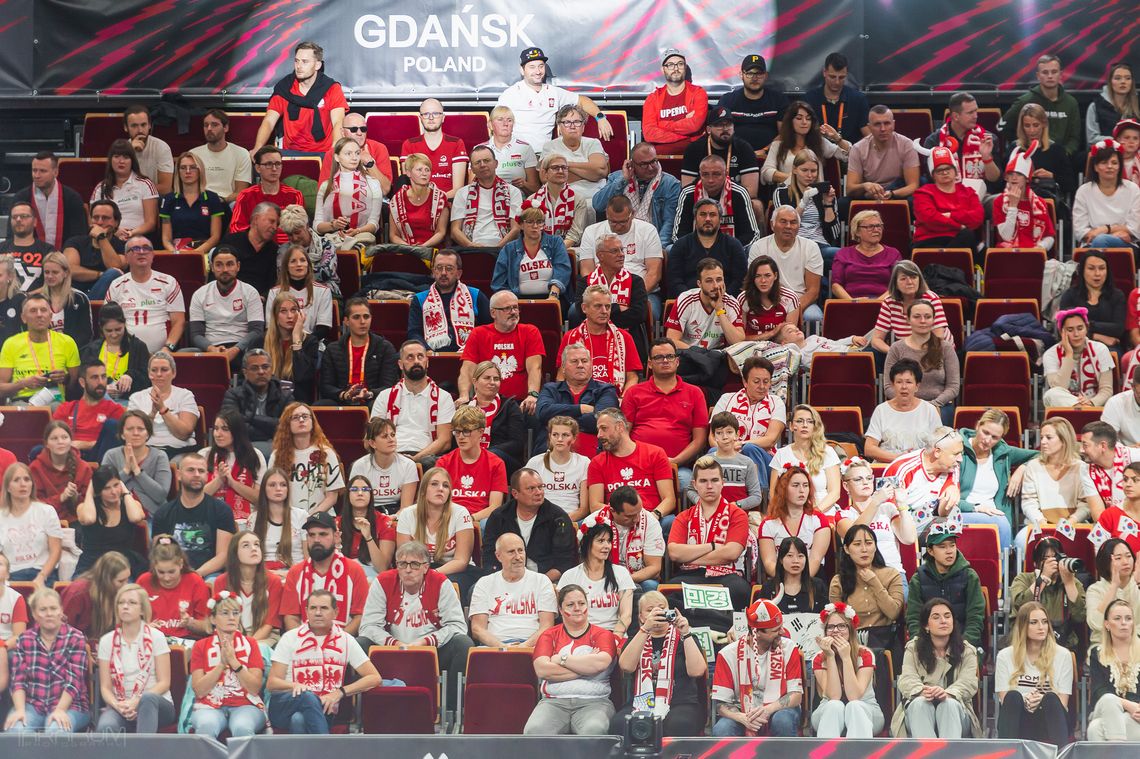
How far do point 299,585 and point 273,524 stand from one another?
65 centimetres

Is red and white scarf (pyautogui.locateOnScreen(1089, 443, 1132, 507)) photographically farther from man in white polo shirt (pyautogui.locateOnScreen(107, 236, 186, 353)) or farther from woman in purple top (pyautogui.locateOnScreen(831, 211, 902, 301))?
man in white polo shirt (pyautogui.locateOnScreen(107, 236, 186, 353))

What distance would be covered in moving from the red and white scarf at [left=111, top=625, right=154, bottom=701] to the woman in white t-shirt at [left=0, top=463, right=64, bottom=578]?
Answer: 3.18 ft

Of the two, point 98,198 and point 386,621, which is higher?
point 98,198

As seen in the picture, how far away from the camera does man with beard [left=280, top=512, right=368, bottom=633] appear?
8.57 m

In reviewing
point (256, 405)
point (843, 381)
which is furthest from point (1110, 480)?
point (256, 405)

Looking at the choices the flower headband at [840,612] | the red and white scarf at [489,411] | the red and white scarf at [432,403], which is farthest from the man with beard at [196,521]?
the flower headband at [840,612]

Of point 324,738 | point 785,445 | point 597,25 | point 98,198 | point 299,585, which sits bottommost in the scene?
point 324,738

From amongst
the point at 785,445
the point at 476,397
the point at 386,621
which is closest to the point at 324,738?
the point at 386,621

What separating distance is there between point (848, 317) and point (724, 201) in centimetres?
133

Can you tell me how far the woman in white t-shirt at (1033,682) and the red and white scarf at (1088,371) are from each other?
7.86 ft

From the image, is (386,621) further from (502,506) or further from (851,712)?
(851,712)

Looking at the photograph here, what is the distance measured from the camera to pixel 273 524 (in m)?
9.13

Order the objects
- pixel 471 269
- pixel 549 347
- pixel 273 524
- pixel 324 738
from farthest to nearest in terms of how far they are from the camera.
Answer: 1. pixel 471 269
2. pixel 549 347
3. pixel 273 524
4. pixel 324 738

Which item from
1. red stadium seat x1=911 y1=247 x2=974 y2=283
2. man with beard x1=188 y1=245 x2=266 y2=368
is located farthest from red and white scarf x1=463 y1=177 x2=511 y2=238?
red stadium seat x1=911 y1=247 x2=974 y2=283
